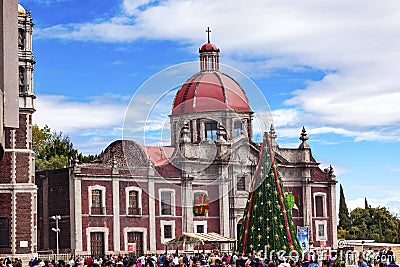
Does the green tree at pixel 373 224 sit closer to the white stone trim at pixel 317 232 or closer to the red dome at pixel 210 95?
the white stone trim at pixel 317 232

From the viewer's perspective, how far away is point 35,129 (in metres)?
82.4

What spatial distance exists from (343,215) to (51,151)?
3110 centimetres

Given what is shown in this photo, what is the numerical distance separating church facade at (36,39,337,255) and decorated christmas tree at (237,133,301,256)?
54.5ft

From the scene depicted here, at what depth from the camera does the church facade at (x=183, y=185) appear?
5534 cm

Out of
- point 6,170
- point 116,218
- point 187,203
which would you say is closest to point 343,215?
point 187,203

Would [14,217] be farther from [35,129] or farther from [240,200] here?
[35,129]

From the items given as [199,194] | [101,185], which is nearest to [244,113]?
[199,194]

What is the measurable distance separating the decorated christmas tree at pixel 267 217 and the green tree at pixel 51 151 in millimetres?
35265

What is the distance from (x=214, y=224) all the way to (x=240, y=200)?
2.94 meters

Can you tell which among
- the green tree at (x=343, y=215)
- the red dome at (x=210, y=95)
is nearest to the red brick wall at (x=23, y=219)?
the red dome at (x=210, y=95)

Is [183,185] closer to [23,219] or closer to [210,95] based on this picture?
[210,95]

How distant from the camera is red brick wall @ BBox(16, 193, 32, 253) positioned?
49.0m

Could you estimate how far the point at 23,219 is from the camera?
49062mm

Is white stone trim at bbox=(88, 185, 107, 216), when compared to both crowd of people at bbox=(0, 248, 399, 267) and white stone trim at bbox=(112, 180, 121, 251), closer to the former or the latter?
white stone trim at bbox=(112, 180, 121, 251)
